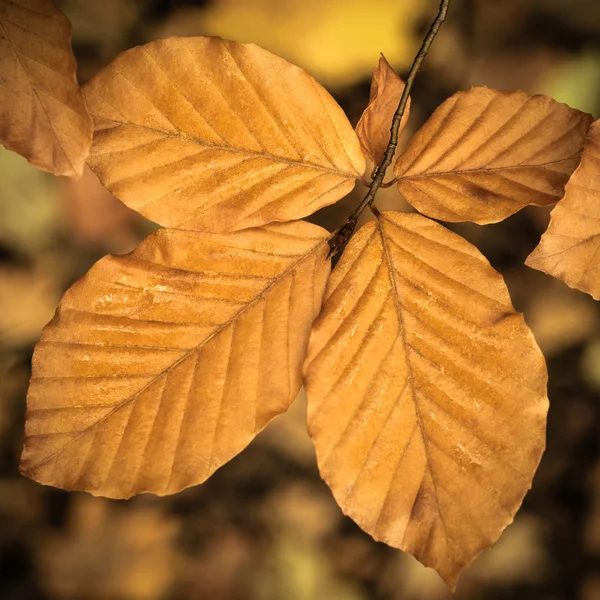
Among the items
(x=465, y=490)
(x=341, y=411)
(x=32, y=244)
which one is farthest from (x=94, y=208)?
(x=465, y=490)

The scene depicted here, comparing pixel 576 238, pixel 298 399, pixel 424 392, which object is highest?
pixel 576 238

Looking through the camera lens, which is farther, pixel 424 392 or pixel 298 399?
pixel 298 399

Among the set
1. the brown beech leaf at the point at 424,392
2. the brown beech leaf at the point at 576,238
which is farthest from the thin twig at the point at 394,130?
the brown beech leaf at the point at 576,238

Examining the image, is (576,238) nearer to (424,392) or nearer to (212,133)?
(424,392)

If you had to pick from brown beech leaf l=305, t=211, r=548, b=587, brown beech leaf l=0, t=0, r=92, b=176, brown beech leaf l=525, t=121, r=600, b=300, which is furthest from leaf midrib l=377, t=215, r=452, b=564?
brown beech leaf l=0, t=0, r=92, b=176

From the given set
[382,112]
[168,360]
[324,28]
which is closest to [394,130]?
[382,112]

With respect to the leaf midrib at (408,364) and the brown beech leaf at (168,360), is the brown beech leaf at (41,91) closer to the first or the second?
the brown beech leaf at (168,360)

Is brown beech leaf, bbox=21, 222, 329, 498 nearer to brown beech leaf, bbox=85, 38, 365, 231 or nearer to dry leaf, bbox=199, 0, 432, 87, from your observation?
brown beech leaf, bbox=85, 38, 365, 231
